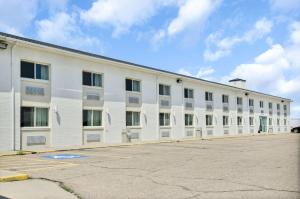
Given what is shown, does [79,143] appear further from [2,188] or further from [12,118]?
[2,188]

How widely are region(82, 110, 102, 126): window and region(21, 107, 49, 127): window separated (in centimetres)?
329

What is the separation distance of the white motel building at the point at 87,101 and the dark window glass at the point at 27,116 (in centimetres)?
4

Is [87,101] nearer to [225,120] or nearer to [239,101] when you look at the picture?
[225,120]

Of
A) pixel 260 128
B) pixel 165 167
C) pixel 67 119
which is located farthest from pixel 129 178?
pixel 260 128

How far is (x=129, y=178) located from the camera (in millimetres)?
9672

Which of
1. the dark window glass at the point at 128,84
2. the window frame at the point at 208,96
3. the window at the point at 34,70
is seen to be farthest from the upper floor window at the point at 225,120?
the window at the point at 34,70

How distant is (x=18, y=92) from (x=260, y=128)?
44.3 m

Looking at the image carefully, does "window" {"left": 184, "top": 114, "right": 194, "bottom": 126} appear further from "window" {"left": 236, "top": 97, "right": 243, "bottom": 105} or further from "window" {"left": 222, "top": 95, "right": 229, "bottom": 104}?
"window" {"left": 236, "top": 97, "right": 243, "bottom": 105}

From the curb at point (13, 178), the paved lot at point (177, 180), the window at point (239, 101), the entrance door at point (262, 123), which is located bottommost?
the paved lot at point (177, 180)

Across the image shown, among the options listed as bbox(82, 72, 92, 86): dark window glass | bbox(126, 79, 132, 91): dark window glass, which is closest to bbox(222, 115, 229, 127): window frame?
bbox(126, 79, 132, 91): dark window glass

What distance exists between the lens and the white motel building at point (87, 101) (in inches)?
791

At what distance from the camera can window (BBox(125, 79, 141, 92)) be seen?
2885 centimetres

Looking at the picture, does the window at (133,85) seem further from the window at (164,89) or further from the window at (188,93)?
the window at (188,93)

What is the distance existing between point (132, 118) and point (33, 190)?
2095cm
